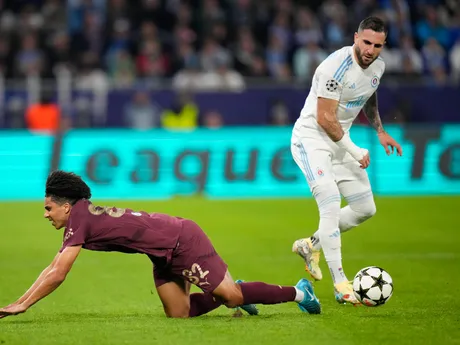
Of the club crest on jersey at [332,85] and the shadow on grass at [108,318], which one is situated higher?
the club crest on jersey at [332,85]

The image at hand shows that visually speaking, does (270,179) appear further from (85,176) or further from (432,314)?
(432,314)

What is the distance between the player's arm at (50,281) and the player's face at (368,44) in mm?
3022

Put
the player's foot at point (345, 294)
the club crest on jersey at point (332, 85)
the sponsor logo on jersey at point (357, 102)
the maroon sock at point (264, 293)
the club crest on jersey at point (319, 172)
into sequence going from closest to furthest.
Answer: the maroon sock at point (264, 293), the player's foot at point (345, 294), the club crest on jersey at point (332, 85), the club crest on jersey at point (319, 172), the sponsor logo on jersey at point (357, 102)

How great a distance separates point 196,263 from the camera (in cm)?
721

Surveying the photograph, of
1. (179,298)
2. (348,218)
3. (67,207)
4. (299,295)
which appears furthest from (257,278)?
(67,207)

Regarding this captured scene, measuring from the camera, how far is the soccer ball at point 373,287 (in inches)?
299

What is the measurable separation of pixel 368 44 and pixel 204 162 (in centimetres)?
941

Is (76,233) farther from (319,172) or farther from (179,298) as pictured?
(319,172)

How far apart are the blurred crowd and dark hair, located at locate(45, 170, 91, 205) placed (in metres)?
12.9

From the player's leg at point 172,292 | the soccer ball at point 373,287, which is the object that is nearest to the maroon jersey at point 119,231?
the player's leg at point 172,292

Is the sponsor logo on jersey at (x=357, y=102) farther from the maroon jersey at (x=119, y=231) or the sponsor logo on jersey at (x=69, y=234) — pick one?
the sponsor logo on jersey at (x=69, y=234)

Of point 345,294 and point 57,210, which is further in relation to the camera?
point 345,294

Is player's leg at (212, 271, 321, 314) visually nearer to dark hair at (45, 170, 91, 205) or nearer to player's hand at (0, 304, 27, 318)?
dark hair at (45, 170, 91, 205)

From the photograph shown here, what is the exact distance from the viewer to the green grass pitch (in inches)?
269
